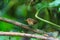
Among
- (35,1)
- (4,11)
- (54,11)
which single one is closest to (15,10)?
(4,11)

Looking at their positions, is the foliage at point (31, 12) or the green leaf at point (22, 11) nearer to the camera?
the foliage at point (31, 12)

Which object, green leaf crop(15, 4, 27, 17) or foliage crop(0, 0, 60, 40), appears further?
green leaf crop(15, 4, 27, 17)

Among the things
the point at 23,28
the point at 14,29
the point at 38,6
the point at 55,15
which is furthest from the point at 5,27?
the point at 55,15

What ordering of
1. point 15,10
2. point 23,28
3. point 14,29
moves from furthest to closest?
point 15,10, point 14,29, point 23,28

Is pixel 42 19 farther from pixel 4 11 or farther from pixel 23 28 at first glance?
pixel 4 11

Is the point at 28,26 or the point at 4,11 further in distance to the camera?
the point at 4,11

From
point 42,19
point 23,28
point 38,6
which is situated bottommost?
point 23,28

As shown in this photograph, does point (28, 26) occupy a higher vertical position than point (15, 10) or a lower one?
lower

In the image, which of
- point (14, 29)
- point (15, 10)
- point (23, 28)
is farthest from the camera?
point (15, 10)

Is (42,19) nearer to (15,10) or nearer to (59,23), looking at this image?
(59,23)
